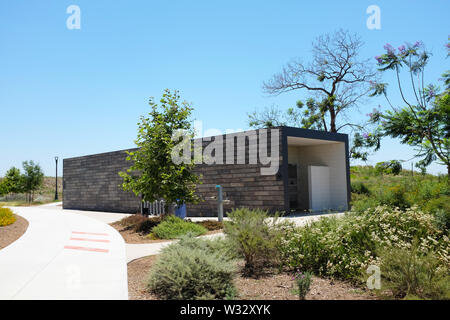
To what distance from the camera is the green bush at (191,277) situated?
3.95 m

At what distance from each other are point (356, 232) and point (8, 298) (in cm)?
485

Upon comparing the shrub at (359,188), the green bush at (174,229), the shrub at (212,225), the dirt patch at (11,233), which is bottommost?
the dirt patch at (11,233)

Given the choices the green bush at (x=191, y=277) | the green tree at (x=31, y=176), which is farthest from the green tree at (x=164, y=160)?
the green tree at (x=31, y=176)

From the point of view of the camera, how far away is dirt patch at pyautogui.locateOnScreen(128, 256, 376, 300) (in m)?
4.03

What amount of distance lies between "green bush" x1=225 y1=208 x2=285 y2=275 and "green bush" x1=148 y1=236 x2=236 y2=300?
0.73m

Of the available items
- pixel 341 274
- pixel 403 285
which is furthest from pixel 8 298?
pixel 403 285

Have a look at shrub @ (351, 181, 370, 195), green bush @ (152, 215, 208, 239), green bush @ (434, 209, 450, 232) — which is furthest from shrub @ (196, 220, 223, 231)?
shrub @ (351, 181, 370, 195)

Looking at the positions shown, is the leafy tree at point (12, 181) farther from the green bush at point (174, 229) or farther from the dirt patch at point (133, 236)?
the green bush at point (174, 229)

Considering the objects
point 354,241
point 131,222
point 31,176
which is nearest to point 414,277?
point 354,241

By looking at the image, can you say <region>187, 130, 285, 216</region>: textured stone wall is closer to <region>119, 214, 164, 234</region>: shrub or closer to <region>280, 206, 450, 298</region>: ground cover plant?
<region>119, 214, 164, 234</region>: shrub

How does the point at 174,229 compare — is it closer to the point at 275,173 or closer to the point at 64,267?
the point at 64,267

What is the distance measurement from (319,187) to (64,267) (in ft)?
38.7

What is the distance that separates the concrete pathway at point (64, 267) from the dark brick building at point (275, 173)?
451 centimetres

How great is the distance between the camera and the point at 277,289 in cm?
432
